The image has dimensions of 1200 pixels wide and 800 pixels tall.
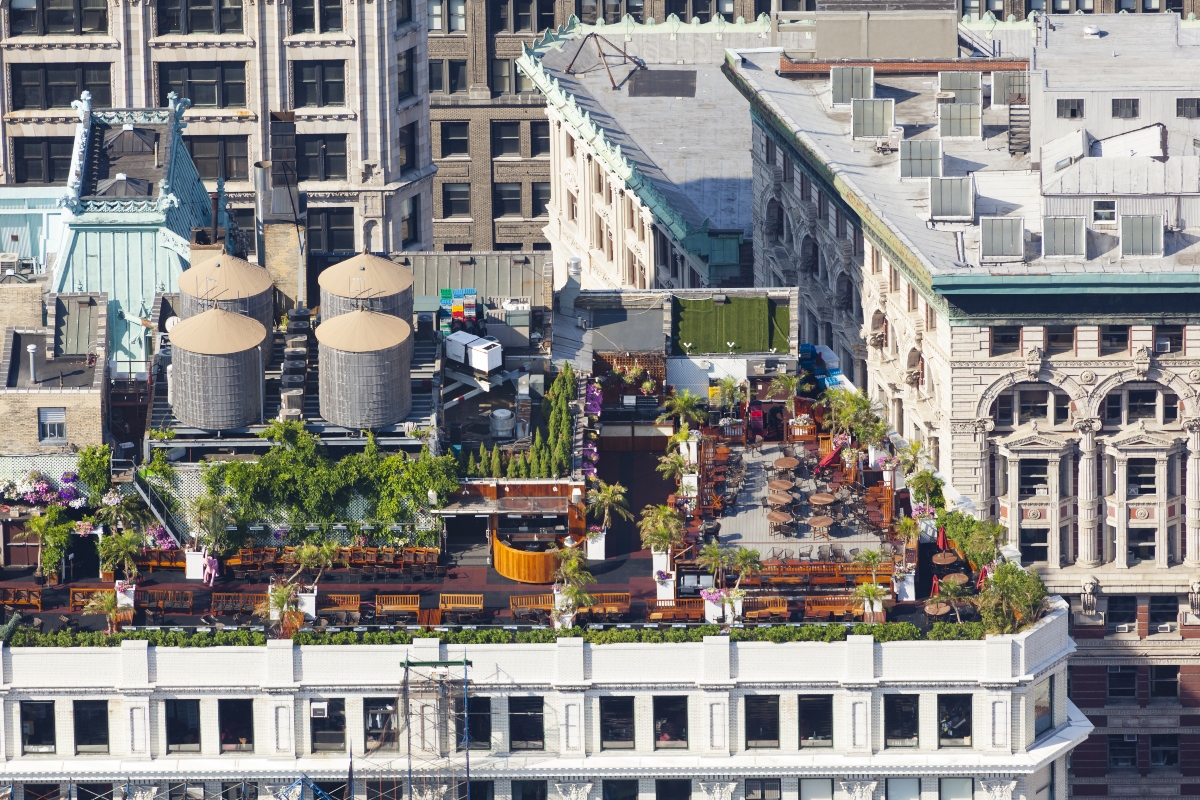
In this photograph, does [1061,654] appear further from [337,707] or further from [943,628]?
[337,707]

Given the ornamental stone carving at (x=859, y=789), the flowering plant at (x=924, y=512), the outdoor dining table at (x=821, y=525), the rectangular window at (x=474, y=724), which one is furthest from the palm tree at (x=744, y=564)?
the rectangular window at (x=474, y=724)

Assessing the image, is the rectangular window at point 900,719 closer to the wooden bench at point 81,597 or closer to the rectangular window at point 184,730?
the rectangular window at point 184,730

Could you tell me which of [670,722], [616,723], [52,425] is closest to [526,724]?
[616,723]

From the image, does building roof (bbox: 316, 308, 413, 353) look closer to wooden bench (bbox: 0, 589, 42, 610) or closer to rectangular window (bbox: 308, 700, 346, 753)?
wooden bench (bbox: 0, 589, 42, 610)

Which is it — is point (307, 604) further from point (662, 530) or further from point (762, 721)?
point (762, 721)

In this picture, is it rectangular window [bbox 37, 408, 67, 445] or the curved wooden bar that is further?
rectangular window [bbox 37, 408, 67, 445]

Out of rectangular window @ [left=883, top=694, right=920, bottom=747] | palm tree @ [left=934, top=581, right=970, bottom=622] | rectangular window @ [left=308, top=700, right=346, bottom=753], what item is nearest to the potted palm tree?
palm tree @ [left=934, top=581, right=970, bottom=622]

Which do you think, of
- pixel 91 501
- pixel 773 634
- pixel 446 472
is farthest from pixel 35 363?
pixel 773 634
